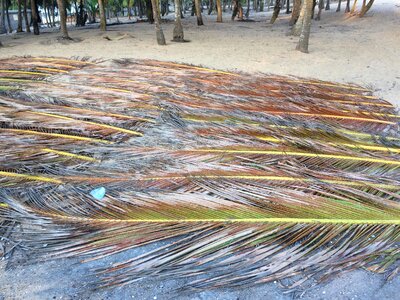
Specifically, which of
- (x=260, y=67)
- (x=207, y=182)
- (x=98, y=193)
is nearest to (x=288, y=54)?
(x=260, y=67)

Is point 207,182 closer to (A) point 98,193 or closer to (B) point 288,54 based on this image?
(A) point 98,193

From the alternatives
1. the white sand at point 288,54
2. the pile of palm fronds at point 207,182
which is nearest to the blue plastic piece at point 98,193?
the pile of palm fronds at point 207,182

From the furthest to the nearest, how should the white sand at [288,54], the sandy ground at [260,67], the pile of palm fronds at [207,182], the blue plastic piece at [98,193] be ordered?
1. the white sand at [288,54]
2. the blue plastic piece at [98,193]
3. the pile of palm fronds at [207,182]
4. the sandy ground at [260,67]

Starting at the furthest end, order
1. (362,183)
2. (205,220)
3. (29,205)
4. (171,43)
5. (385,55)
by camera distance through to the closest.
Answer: (171,43) < (385,55) < (362,183) < (29,205) < (205,220)

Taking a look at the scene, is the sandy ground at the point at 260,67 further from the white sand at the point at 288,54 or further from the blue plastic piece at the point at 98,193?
the blue plastic piece at the point at 98,193

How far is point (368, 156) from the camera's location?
2658 mm

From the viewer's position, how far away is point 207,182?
2.30 meters

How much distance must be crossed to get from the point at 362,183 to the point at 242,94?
2.17 m

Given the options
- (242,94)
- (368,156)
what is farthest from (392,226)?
(242,94)

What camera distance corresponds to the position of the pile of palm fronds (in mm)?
1831

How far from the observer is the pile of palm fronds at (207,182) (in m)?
1.83

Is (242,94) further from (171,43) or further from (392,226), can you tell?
(171,43)

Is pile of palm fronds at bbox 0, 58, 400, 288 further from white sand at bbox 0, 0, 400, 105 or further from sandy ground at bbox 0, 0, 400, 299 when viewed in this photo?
white sand at bbox 0, 0, 400, 105

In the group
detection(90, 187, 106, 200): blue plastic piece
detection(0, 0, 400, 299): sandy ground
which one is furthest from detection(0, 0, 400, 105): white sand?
detection(90, 187, 106, 200): blue plastic piece
